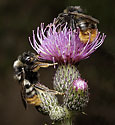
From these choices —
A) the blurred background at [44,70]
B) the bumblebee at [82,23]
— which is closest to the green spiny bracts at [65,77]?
the bumblebee at [82,23]

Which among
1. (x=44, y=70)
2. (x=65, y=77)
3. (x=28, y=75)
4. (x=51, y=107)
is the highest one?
(x=44, y=70)

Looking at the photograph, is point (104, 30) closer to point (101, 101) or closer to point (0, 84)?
point (101, 101)

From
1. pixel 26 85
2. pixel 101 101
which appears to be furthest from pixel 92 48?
pixel 101 101

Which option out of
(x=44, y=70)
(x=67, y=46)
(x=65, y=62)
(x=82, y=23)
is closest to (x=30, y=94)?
(x=65, y=62)

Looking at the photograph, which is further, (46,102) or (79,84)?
(46,102)

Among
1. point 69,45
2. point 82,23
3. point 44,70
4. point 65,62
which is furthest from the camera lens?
point 44,70

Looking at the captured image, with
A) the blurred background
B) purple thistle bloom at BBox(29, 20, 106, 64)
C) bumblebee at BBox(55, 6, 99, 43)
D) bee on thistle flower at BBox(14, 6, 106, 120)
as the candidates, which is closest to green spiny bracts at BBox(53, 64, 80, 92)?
bee on thistle flower at BBox(14, 6, 106, 120)

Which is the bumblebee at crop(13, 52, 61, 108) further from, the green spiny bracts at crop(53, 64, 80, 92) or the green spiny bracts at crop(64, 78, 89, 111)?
the green spiny bracts at crop(64, 78, 89, 111)

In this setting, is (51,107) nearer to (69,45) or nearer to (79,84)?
(79,84)
